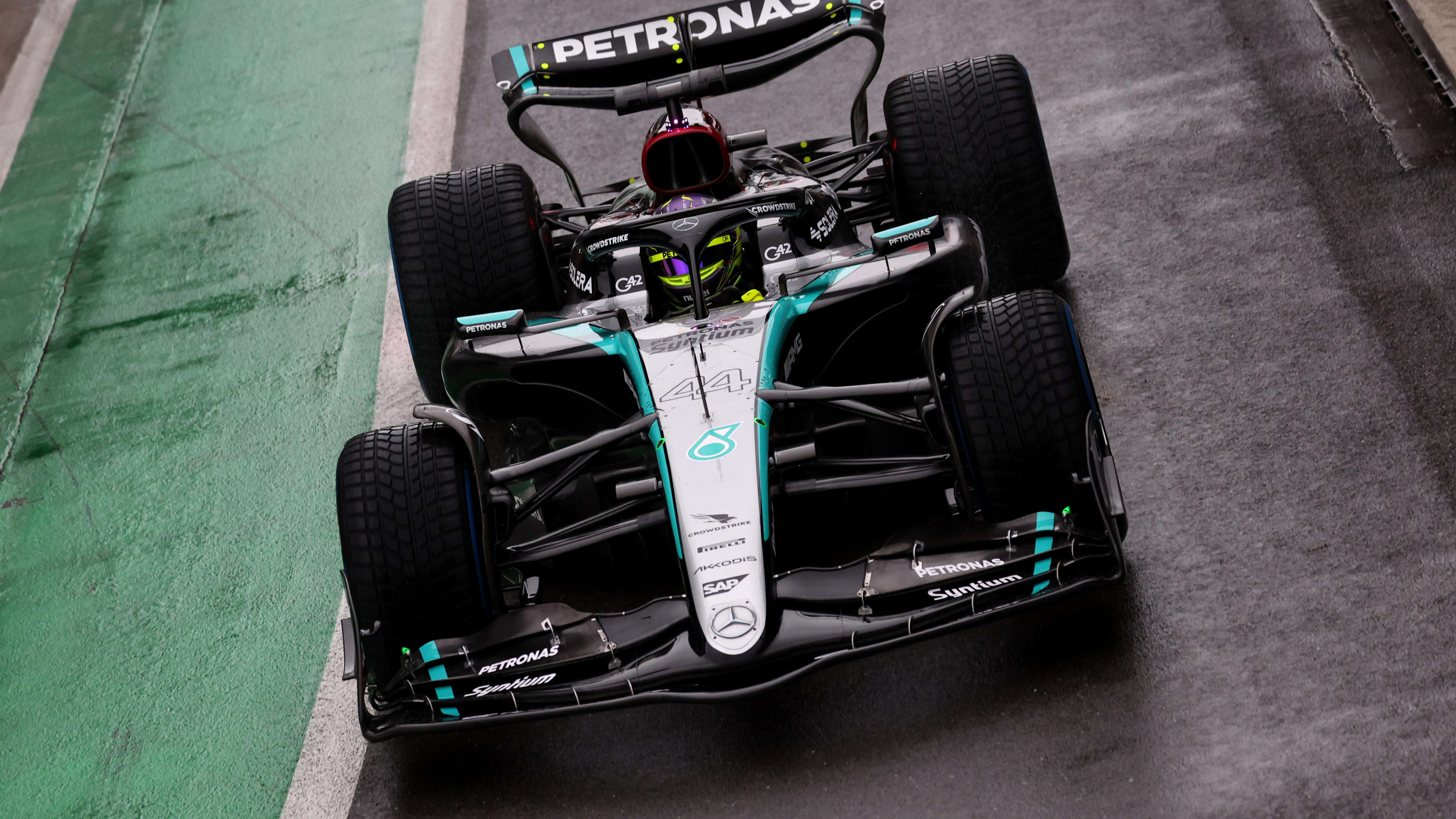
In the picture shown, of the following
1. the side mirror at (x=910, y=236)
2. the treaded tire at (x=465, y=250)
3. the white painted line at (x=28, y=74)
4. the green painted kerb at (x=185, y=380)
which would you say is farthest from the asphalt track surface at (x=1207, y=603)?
the white painted line at (x=28, y=74)

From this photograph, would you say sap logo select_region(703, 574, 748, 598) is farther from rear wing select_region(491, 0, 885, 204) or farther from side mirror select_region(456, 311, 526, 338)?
rear wing select_region(491, 0, 885, 204)

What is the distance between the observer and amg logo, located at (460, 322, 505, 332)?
5.12m

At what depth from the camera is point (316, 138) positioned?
8812 mm

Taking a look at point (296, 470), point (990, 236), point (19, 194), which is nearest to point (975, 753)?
point (990, 236)

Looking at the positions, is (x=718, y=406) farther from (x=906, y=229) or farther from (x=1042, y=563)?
(x=1042, y=563)

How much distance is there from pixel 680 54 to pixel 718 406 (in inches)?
73.9

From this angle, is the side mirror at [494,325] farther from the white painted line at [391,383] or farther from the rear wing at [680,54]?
the white painted line at [391,383]

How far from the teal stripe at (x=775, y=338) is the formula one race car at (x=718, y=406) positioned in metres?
0.01

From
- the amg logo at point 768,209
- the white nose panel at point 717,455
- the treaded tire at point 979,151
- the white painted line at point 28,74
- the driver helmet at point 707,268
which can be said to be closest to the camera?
the white nose panel at point 717,455

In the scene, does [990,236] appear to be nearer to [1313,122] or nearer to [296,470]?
[1313,122]

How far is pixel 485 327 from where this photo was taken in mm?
5137

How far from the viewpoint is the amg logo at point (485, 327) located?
5121 mm

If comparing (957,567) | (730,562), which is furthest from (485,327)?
(957,567)

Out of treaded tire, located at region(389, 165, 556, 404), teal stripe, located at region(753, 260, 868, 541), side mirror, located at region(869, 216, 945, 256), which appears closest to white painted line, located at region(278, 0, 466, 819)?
treaded tire, located at region(389, 165, 556, 404)
